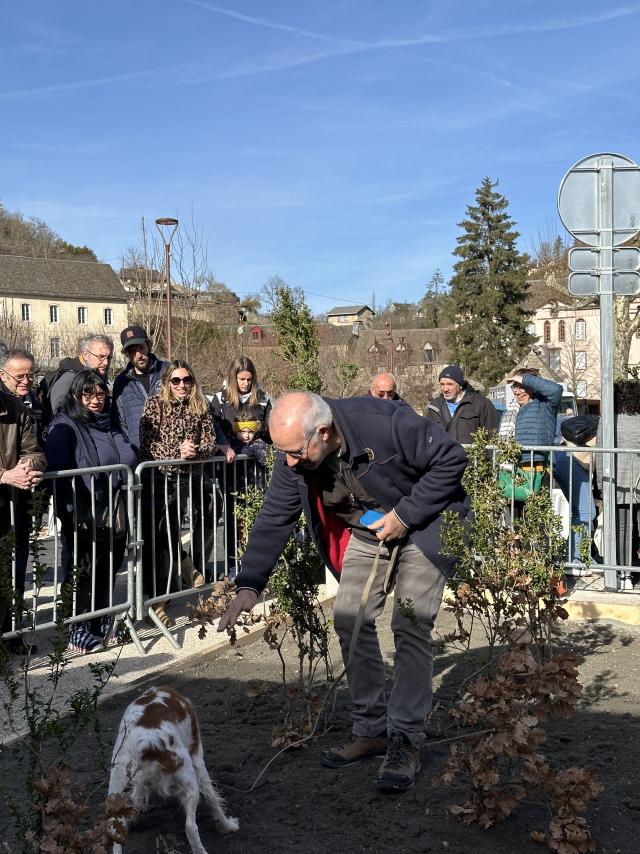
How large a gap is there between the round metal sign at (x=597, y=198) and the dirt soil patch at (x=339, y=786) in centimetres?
356

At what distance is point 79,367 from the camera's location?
833 cm

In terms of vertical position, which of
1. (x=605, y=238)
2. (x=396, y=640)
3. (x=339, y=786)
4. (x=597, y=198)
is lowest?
(x=339, y=786)

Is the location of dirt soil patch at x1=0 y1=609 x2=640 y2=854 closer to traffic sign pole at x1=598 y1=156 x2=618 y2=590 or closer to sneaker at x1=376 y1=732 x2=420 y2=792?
sneaker at x1=376 y1=732 x2=420 y2=792

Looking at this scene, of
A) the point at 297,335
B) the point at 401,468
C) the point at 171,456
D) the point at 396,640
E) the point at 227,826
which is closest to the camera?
the point at 227,826

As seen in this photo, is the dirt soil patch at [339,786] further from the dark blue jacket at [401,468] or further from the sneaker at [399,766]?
the dark blue jacket at [401,468]

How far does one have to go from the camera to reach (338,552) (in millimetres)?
4195

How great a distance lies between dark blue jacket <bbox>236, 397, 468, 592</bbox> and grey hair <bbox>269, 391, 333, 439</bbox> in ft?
0.33

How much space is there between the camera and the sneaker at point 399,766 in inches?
144

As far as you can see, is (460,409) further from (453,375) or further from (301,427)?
(301,427)

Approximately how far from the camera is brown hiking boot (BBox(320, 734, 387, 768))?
3.98 metres

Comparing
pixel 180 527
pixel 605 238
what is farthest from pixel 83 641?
pixel 605 238

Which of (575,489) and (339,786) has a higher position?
(575,489)

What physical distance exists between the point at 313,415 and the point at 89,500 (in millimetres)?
2896


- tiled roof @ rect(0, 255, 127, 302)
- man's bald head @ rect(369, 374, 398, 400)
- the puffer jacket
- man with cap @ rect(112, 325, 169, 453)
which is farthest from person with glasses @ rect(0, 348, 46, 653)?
tiled roof @ rect(0, 255, 127, 302)
